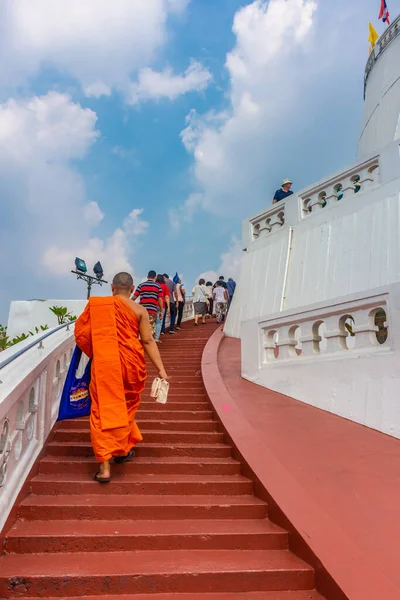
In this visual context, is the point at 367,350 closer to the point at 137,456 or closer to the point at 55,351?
the point at 137,456

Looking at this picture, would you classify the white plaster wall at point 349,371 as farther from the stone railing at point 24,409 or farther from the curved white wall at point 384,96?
the curved white wall at point 384,96

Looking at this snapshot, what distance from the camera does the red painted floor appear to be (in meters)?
2.14

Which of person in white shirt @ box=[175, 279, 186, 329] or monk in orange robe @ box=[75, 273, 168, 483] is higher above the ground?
person in white shirt @ box=[175, 279, 186, 329]

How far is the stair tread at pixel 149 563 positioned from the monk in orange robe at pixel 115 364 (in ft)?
2.20

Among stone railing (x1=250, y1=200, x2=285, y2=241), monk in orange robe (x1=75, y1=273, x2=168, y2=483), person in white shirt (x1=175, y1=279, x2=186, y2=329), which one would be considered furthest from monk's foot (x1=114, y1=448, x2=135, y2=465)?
person in white shirt (x1=175, y1=279, x2=186, y2=329)

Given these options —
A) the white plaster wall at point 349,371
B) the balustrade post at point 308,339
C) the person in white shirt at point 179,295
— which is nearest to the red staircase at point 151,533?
the white plaster wall at point 349,371

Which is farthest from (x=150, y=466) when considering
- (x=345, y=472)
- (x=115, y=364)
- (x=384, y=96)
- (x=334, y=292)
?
(x=384, y=96)

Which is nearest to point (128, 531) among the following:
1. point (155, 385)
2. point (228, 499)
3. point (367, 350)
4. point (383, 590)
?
point (228, 499)

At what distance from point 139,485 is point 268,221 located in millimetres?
7373

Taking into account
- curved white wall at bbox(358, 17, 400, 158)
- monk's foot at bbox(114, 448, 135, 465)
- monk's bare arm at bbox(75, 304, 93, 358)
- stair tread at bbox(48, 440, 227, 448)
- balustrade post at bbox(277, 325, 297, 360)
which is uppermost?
curved white wall at bbox(358, 17, 400, 158)

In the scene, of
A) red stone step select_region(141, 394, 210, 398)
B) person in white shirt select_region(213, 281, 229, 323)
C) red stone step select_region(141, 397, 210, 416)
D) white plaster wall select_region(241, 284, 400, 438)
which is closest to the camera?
white plaster wall select_region(241, 284, 400, 438)

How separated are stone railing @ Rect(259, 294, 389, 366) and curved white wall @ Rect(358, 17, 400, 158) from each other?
8.04m

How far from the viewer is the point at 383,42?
1254 centimetres

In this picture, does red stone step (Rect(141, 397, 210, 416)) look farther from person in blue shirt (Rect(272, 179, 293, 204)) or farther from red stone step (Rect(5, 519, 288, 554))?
person in blue shirt (Rect(272, 179, 293, 204))
